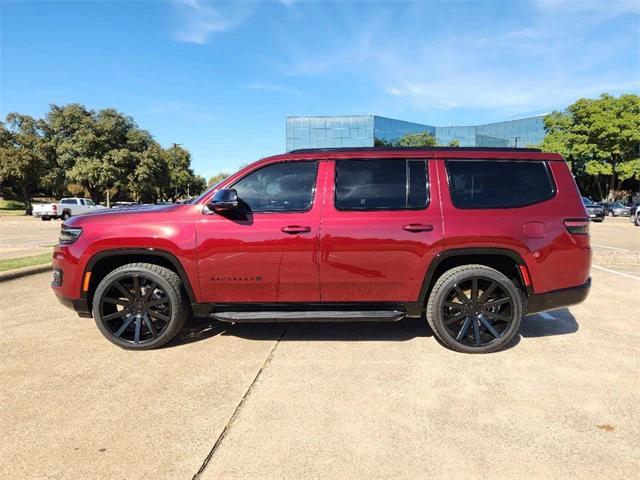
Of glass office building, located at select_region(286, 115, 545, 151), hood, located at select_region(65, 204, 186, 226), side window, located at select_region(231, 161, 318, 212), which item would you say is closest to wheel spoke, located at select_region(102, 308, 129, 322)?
hood, located at select_region(65, 204, 186, 226)

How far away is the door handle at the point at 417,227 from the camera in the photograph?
3.83 m

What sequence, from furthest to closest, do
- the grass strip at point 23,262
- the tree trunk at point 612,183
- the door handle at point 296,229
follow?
the tree trunk at point 612,183
the grass strip at point 23,262
the door handle at point 296,229

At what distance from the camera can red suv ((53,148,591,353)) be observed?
3.84 metres

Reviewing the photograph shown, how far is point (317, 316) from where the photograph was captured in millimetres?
3844

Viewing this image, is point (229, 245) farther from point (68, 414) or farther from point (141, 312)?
point (68, 414)

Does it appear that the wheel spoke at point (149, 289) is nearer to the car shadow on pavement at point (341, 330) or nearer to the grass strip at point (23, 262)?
the car shadow on pavement at point (341, 330)

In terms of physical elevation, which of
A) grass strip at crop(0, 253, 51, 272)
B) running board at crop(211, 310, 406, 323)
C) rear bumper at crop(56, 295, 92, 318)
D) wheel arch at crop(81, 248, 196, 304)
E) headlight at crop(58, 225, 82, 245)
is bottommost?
grass strip at crop(0, 253, 51, 272)

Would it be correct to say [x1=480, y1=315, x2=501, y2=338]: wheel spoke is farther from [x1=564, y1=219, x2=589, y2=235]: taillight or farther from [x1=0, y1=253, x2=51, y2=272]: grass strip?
[x1=0, y1=253, x2=51, y2=272]: grass strip

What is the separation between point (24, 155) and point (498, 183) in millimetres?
43948

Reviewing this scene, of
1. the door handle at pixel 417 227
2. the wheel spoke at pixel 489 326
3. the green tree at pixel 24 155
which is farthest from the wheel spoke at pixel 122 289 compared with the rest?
the green tree at pixel 24 155

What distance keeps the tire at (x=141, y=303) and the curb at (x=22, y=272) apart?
14.1ft

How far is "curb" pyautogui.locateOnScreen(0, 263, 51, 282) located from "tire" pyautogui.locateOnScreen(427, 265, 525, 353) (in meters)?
6.93

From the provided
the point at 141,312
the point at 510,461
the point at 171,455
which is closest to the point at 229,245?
the point at 141,312

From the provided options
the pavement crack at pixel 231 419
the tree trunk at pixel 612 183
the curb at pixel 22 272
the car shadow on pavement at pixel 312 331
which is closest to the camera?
the pavement crack at pixel 231 419
